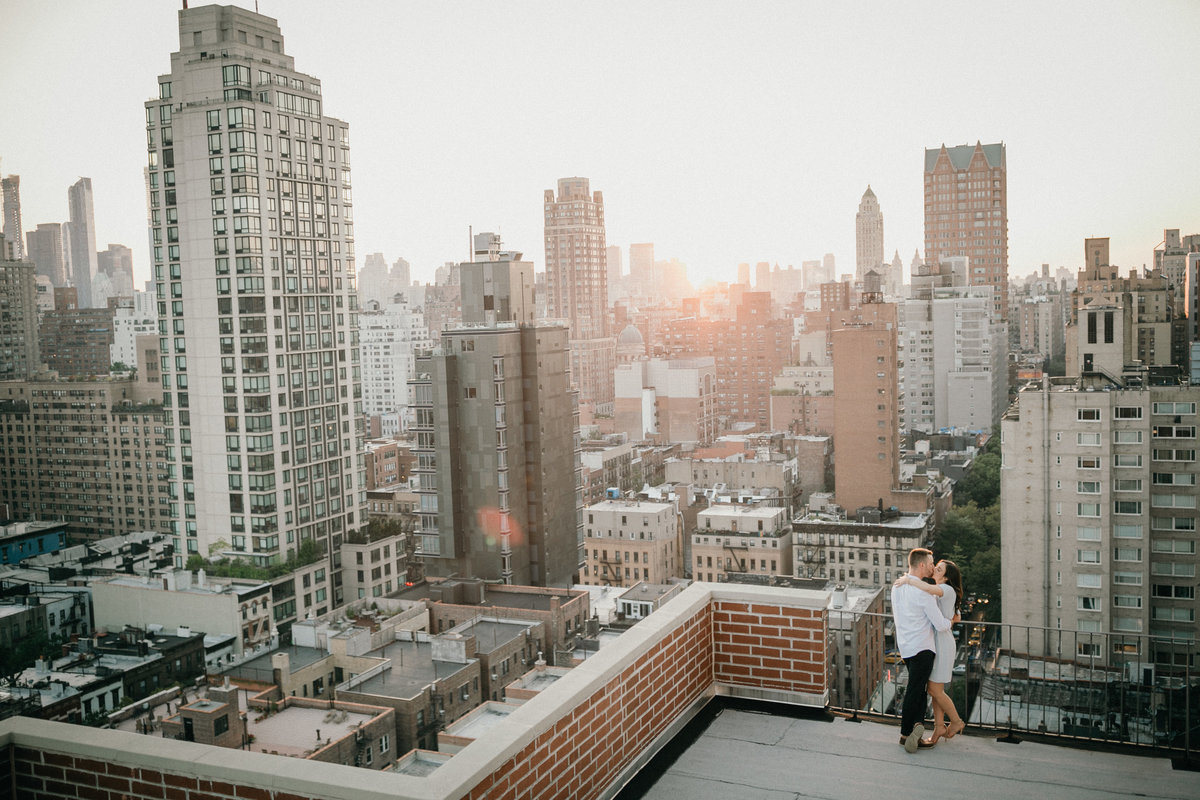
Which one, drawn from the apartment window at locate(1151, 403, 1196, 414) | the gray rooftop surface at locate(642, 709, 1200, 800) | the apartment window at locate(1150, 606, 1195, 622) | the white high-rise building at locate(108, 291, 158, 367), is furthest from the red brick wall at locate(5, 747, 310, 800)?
the white high-rise building at locate(108, 291, 158, 367)

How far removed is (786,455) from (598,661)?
6439 cm

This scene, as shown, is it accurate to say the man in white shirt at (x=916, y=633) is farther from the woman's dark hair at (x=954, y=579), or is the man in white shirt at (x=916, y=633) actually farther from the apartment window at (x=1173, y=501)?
the apartment window at (x=1173, y=501)

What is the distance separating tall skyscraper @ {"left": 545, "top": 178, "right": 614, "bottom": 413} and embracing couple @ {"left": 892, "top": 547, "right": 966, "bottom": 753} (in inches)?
4022

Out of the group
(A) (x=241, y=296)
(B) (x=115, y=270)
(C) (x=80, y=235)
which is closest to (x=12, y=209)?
(C) (x=80, y=235)

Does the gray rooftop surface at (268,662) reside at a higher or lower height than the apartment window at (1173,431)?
lower

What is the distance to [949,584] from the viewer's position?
19.3ft

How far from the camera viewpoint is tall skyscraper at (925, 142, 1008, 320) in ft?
334

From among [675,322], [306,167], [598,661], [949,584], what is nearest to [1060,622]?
[949,584]

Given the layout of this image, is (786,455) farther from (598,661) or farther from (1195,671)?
(598,661)

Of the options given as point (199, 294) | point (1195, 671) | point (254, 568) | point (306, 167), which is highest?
point (306, 167)

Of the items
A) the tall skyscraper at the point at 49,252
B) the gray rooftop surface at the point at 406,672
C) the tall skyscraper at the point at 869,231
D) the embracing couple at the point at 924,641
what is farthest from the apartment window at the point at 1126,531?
the tall skyscraper at the point at 869,231

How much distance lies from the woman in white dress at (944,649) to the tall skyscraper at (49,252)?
333ft

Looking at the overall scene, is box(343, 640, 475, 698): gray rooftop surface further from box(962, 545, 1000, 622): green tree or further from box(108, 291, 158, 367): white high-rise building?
box(108, 291, 158, 367): white high-rise building

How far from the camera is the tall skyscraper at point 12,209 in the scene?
6994 centimetres
